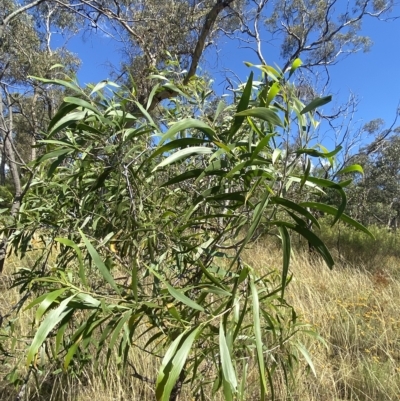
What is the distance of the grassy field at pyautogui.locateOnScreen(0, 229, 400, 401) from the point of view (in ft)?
5.42

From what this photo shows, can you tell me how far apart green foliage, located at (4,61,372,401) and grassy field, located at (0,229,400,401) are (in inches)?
7.6

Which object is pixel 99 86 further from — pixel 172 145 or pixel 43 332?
pixel 43 332

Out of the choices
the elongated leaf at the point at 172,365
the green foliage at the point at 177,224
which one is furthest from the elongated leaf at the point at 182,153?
the elongated leaf at the point at 172,365

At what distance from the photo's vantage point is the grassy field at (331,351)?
1.65 metres

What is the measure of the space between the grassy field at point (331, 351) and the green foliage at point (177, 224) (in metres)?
0.19

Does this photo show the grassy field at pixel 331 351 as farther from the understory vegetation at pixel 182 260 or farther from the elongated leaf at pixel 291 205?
the elongated leaf at pixel 291 205

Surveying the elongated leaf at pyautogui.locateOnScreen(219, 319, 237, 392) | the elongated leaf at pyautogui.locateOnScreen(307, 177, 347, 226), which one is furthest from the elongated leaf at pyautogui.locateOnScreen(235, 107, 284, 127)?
the elongated leaf at pyautogui.locateOnScreen(219, 319, 237, 392)

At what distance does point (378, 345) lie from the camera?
220 centimetres

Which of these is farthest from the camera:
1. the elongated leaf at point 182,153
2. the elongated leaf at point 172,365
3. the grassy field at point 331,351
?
the grassy field at point 331,351

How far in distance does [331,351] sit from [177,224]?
180 cm

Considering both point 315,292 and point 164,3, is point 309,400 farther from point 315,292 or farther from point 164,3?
point 164,3

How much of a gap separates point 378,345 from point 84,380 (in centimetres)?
172

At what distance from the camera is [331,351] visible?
229cm

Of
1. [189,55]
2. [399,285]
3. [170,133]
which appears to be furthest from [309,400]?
[189,55]
